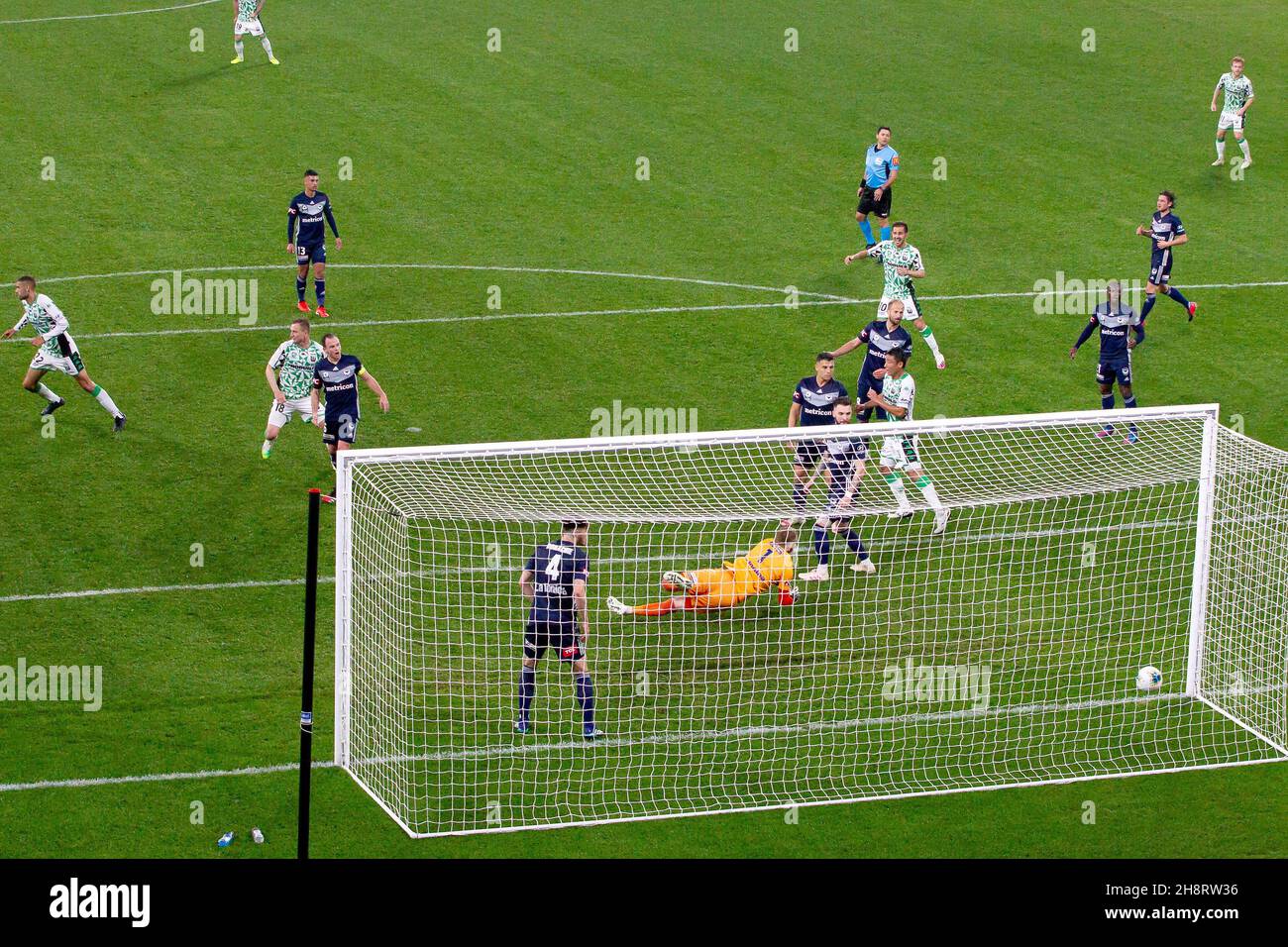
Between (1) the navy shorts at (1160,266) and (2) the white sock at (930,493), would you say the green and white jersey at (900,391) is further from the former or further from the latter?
(1) the navy shorts at (1160,266)

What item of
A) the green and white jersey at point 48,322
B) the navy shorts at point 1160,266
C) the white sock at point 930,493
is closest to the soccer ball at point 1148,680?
the white sock at point 930,493

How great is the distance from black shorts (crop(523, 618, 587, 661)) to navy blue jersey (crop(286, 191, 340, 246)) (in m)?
10.9

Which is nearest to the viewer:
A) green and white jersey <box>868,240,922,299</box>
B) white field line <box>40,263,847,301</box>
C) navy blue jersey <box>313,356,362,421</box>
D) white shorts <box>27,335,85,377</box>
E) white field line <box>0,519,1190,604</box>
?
white field line <box>0,519,1190,604</box>

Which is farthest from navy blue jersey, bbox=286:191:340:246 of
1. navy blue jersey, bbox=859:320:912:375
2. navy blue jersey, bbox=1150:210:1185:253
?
navy blue jersey, bbox=1150:210:1185:253

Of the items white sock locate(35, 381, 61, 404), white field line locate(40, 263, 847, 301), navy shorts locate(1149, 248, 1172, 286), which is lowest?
white sock locate(35, 381, 61, 404)

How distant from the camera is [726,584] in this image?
16.7 metres

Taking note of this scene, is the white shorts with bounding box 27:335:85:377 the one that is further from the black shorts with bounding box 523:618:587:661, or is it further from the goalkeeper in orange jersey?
the black shorts with bounding box 523:618:587:661

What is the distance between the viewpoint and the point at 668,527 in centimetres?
1822

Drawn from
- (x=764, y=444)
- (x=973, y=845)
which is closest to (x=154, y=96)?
(x=764, y=444)

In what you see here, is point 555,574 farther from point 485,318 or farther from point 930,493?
point 485,318

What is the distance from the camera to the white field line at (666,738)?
14117 mm

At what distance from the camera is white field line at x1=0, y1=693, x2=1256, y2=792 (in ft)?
46.3

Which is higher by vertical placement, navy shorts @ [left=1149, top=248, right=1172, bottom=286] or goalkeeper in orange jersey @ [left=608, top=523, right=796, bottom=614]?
navy shorts @ [left=1149, top=248, right=1172, bottom=286]

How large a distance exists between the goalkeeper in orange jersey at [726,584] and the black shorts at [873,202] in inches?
451
